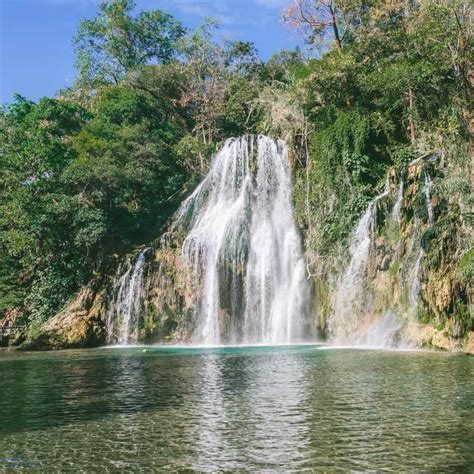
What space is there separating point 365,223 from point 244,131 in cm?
1659

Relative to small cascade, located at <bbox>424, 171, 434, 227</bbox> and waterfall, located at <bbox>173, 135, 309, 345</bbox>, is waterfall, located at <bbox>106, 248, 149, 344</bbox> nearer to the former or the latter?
waterfall, located at <bbox>173, 135, 309, 345</bbox>

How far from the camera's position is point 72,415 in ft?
30.2

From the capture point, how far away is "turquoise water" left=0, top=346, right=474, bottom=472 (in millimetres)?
6508

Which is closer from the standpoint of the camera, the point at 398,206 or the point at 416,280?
the point at 416,280

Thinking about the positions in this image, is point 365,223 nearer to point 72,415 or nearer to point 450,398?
point 450,398

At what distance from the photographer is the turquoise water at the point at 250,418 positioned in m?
6.51

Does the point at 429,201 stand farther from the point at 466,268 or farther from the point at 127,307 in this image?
the point at 127,307

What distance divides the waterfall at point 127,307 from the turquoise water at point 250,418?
1238 cm

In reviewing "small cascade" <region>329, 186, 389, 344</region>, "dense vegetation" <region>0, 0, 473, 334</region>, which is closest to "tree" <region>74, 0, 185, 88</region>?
"dense vegetation" <region>0, 0, 473, 334</region>

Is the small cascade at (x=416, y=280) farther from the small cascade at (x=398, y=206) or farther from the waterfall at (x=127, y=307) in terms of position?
the waterfall at (x=127, y=307)

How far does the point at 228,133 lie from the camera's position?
37656 millimetres

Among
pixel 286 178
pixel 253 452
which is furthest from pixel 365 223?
pixel 253 452

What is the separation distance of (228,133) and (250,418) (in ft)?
99.8

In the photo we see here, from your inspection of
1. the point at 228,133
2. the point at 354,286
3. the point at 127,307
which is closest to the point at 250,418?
the point at 354,286
